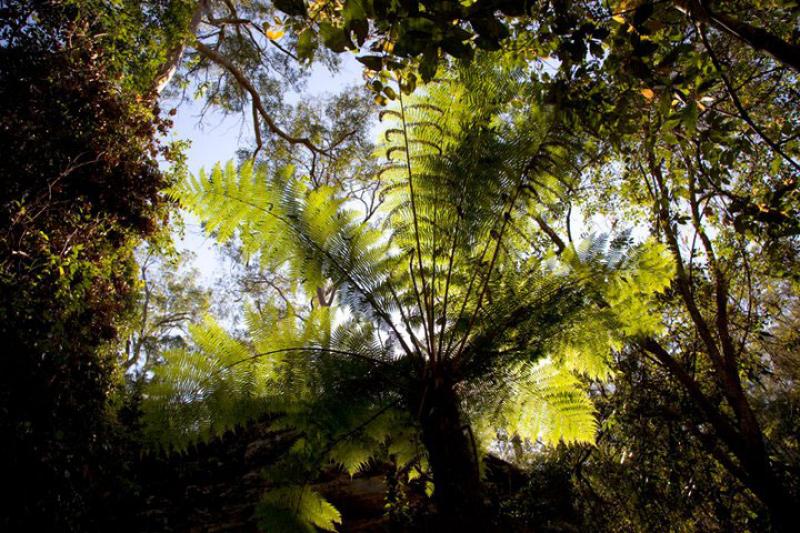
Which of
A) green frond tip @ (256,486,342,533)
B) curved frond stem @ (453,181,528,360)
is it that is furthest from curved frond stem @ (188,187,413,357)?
green frond tip @ (256,486,342,533)

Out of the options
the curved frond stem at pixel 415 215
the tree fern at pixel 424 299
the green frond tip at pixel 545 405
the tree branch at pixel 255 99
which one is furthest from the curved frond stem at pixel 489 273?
the tree branch at pixel 255 99

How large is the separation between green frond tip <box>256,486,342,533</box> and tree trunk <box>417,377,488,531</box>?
0.47 metres

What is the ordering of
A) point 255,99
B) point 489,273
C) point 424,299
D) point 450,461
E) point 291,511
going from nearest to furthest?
point 291,511, point 450,461, point 489,273, point 424,299, point 255,99

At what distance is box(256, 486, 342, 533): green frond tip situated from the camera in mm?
1504

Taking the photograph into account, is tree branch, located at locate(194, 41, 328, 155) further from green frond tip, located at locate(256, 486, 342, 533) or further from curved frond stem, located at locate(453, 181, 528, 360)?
green frond tip, located at locate(256, 486, 342, 533)

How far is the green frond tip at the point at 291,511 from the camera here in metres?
1.50

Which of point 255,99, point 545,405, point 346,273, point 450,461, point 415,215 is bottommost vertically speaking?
point 450,461

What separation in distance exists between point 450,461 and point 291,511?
63 centimetres

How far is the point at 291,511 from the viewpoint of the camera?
1.54 meters

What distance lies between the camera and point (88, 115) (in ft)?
11.8

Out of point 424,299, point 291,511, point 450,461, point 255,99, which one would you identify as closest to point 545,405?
point 450,461

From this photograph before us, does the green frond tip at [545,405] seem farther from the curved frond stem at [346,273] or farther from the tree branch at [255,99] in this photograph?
the tree branch at [255,99]

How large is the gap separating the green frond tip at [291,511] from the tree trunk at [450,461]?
1.53 ft

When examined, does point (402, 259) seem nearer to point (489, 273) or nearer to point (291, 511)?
point (489, 273)
